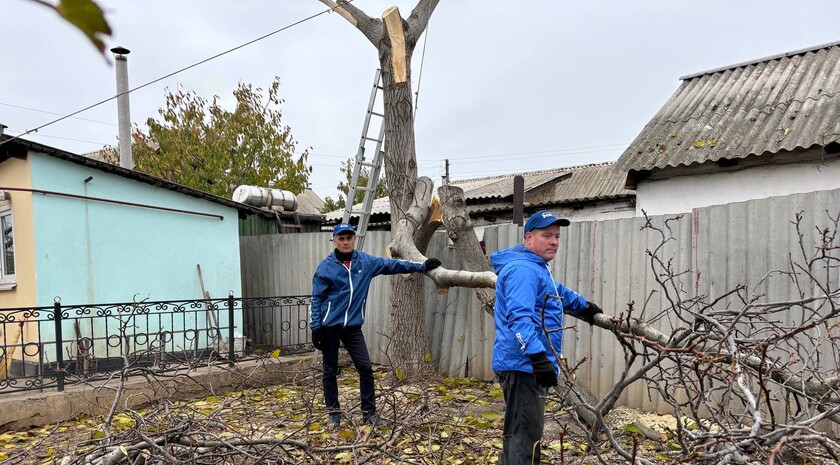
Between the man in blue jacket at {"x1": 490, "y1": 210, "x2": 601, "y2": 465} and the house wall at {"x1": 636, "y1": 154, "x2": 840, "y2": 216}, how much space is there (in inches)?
170

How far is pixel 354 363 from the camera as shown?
5031mm

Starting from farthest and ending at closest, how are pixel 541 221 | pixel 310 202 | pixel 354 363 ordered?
pixel 310 202
pixel 354 363
pixel 541 221

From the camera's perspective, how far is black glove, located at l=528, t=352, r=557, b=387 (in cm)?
307

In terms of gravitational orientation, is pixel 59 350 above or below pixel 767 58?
below

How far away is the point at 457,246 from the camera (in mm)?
5852

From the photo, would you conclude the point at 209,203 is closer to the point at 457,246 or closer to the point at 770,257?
the point at 457,246

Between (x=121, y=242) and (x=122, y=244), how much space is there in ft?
0.11

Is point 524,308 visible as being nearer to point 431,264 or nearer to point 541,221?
point 541,221

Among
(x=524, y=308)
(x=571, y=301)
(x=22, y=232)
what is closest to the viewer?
(x=524, y=308)

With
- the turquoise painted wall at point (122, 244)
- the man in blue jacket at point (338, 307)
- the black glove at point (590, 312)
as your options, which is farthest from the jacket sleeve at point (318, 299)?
the turquoise painted wall at point (122, 244)

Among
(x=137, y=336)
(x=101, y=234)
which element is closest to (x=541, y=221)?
(x=137, y=336)

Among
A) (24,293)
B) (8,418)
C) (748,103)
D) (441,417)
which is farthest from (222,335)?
(748,103)

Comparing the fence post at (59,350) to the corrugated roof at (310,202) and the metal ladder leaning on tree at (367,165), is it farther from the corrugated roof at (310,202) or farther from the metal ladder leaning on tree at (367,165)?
the corrugated roof at (310,202)

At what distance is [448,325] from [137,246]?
4737mm
